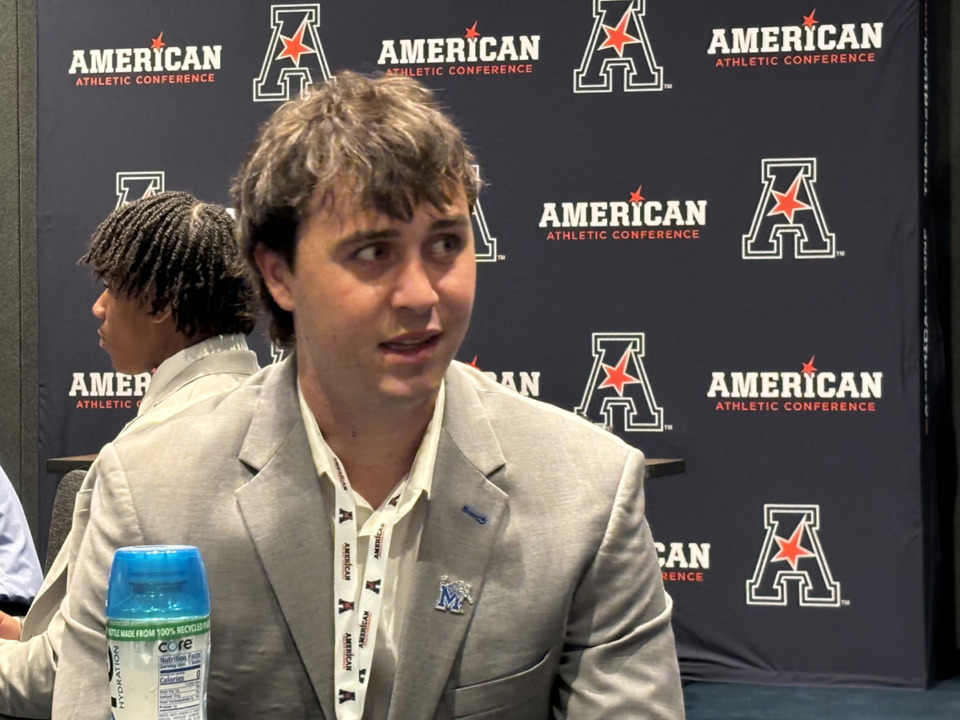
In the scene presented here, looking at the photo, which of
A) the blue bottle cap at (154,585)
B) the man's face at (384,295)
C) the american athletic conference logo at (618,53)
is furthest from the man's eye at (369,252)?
the american athletic conference logo at (618,53)

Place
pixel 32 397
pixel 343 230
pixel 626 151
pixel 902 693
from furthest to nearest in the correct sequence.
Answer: pixel 32 397, pixel 626 151, pixel 902 693, pixel 343 230

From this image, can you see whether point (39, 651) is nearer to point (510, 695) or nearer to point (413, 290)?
point (510, 695)

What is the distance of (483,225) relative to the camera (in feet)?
15.6

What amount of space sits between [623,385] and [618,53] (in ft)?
3.89

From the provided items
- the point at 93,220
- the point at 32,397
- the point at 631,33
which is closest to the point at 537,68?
the point at 631,33

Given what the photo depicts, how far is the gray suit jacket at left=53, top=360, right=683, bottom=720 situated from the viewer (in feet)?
4.56

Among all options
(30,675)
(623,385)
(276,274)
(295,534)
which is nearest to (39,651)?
(30,675)

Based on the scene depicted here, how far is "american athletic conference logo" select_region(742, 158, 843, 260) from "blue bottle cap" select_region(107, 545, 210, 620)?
141 inches

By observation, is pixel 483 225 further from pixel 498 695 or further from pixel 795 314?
pixel 498 695

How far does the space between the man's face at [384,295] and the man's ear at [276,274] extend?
0.04 m

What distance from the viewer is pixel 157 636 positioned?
116 centimetres

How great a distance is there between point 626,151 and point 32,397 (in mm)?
2607

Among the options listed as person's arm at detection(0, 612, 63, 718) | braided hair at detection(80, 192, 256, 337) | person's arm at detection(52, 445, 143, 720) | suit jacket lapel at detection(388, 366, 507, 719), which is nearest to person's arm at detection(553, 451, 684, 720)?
Answer: suit jacket lapel at detection(388, 366, 507, 719)

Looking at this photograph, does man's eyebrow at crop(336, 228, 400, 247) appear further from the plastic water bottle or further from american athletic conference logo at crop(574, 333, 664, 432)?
american athletic conference logo at crop(574, 333, 664, 432)
